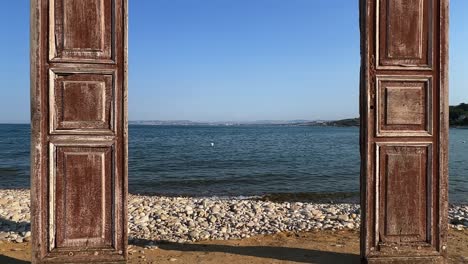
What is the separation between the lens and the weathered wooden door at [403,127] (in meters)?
5.02

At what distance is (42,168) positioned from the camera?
185 inches

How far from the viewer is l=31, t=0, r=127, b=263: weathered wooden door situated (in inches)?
184

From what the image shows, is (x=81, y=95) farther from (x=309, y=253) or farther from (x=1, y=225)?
(x=1, y=225)

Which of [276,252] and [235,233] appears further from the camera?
[235,233]

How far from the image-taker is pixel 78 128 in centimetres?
479

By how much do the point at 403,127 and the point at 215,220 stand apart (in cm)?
456

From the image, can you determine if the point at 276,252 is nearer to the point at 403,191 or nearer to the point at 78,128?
the point at 403,191

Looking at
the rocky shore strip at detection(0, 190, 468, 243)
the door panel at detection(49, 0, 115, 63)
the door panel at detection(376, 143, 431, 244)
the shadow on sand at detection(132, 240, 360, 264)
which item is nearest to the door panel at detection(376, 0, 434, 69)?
the door panel at detection(376, 143, 431, 244)

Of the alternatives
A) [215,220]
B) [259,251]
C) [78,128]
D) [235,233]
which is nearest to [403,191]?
[259,251]

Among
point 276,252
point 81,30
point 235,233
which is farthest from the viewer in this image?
point 235,233

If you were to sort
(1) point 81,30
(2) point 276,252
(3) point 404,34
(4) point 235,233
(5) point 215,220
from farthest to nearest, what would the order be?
(5) point 215,220, (4) point 235,233, (2) point 276,252, (3) point 404,34, (1) point 81,30

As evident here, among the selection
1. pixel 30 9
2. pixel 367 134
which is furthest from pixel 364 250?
pixel 30 9

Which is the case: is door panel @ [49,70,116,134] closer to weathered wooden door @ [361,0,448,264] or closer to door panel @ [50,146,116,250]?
door panel @ [50,146,116,250]

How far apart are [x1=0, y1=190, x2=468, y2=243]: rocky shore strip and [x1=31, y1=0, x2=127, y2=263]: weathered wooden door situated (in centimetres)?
209
